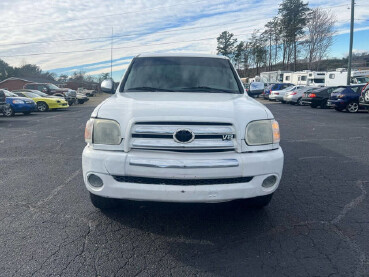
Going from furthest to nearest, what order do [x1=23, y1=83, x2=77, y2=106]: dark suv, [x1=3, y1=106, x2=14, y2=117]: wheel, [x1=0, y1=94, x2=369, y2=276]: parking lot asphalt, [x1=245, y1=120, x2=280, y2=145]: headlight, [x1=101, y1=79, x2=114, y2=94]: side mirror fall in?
[x1=23, y1=83, x2=77, y2=106]: dark suv, [x1=3, y1=106, x2=14, y2=117]: wheel, [x1=101, y1=79, x2=114, y2=94]: side mirror, [x1=245, y1=120, x2=280, y2=145]: headlight, [x1=0, y1=94, x2=369, y2=276]: parking lot asphalt

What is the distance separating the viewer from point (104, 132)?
9.68 feet

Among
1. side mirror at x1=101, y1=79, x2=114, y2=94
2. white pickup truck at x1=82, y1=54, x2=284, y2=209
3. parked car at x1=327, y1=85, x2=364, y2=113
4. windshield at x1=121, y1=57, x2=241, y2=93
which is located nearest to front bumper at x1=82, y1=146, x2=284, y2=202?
white pickup truck at x1=82, y1=54, x2=284, y2=209

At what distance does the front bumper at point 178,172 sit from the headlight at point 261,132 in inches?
6.3

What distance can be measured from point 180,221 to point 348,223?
71.8 inches

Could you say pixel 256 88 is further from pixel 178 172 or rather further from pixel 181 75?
pixel 178 172

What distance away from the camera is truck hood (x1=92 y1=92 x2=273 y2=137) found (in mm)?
2883

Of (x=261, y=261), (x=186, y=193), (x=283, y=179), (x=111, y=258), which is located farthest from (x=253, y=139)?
(x=283, y=179)

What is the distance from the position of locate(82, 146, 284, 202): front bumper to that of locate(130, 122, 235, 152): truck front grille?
0.06 meters

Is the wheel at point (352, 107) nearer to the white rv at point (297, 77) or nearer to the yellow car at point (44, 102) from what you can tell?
the yellow car at point (44, 102)

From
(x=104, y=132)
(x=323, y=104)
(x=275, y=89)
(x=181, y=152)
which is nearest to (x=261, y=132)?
(x=181, y=152)

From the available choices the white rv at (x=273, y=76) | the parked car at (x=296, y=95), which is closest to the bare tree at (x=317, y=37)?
the white rv at (x=273, y=76)

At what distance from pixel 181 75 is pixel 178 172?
2.01 m

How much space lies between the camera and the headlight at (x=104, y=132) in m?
2.91

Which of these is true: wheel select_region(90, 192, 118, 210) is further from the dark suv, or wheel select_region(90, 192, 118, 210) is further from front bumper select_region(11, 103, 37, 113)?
the dark suv
